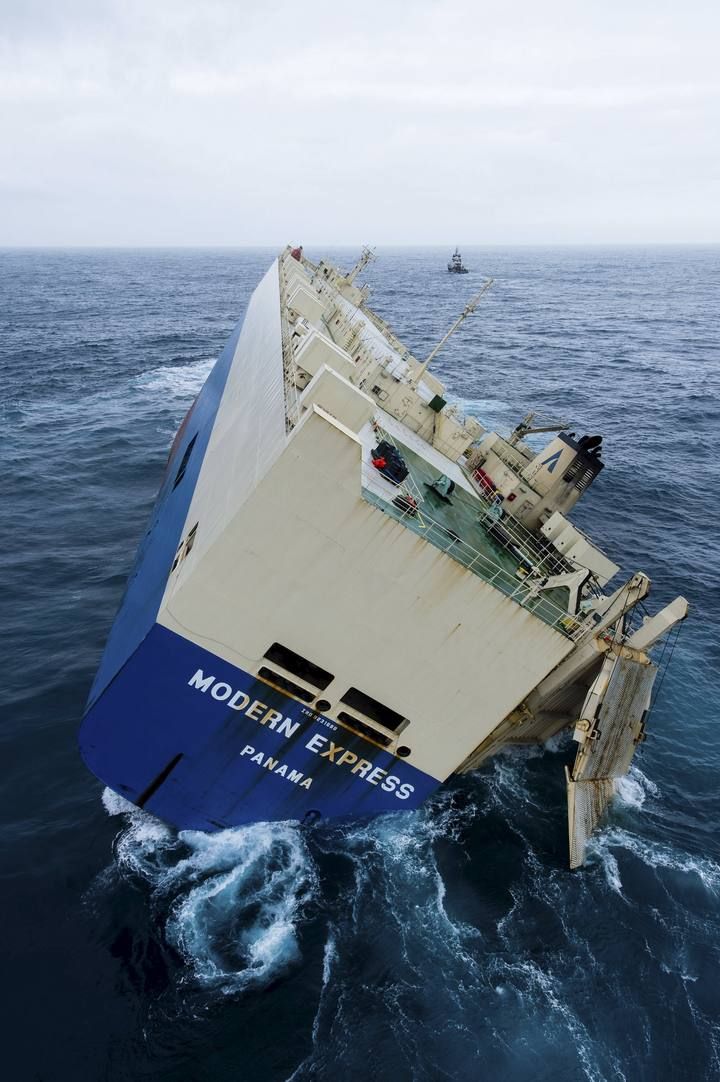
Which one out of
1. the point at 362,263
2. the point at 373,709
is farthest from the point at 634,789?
the point at 362,263

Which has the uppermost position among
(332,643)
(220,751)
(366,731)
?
(332,643)

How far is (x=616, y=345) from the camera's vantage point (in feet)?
289

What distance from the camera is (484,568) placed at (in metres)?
15.5

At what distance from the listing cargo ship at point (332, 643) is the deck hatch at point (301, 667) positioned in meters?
0.05

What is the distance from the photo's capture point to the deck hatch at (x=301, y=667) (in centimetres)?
1436

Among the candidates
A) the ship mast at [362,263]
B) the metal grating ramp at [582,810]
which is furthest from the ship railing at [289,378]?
the ship mast at [362,263]

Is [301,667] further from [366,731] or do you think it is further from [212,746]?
[212,746]

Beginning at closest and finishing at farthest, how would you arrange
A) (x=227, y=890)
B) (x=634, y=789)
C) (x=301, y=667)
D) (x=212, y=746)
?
(x=301, y=667)
(x=212, y=746)
(x=227, y=890)
(x=634, y=789)

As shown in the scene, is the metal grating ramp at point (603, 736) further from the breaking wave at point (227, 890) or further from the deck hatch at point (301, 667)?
the breaking wave at point (227, 890)

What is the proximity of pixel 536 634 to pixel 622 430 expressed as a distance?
151ft

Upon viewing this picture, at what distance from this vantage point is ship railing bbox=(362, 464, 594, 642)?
13734 millimetres

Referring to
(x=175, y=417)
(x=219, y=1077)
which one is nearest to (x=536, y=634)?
(x=219, y=1077)

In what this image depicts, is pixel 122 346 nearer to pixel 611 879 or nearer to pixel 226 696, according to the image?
pixel 226 696

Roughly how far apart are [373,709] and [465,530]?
5976 mm
